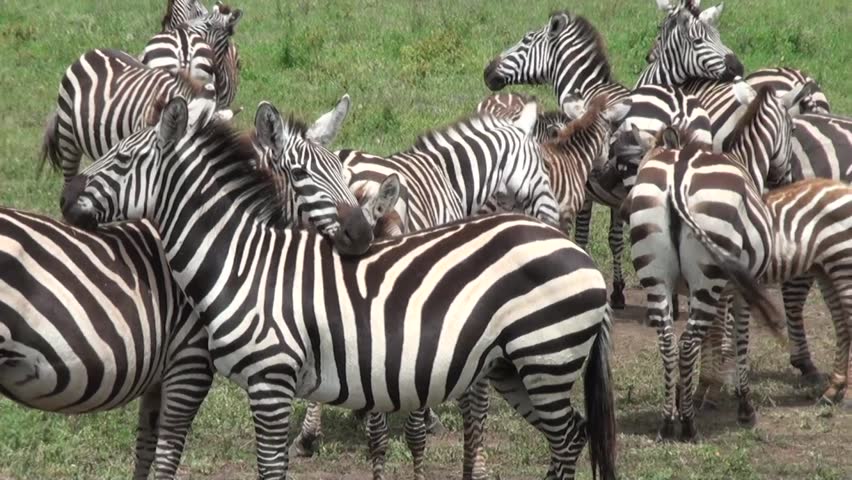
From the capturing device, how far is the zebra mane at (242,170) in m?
6.37

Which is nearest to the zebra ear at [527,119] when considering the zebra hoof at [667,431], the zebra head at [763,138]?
the zebra head at [763,138]

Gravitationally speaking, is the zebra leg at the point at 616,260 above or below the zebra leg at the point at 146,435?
above

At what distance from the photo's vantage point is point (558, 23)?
41.2 ft

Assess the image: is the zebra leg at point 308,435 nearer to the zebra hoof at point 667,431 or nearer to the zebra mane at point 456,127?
the zebra mane at point 456,127

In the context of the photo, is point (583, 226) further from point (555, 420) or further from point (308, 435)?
point (555, 420)

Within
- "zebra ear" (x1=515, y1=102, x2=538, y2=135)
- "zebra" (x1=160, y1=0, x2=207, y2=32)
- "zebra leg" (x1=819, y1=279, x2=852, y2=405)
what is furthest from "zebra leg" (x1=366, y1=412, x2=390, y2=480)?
"zebra" (x1=160, y1=0, x2=207, y2=32)

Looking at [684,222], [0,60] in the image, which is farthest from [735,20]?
[684,222]

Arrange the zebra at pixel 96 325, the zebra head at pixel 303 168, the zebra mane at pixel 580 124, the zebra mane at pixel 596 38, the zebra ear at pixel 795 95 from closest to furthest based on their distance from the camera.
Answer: the zebra at pixel 96 325
the zebra head at pixel 303 168
the zebra mane at pixel 580 124
the zebra ear at pixel 795 95
the zebra mane at pixel 596 38

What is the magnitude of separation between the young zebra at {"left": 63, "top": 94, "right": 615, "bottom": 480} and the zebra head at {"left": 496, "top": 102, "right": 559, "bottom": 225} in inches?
84.7

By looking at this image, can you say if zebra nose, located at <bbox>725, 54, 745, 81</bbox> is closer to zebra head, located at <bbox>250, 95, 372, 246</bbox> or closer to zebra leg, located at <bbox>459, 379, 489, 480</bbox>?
zebra leg, located at <bbox>459, 379, 489, 480</bbox>

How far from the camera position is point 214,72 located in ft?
42.6

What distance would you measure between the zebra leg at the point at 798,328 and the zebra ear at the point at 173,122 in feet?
17.6

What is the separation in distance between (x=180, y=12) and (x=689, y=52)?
18.9ft

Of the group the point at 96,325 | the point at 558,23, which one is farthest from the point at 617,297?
the point at 96,325
